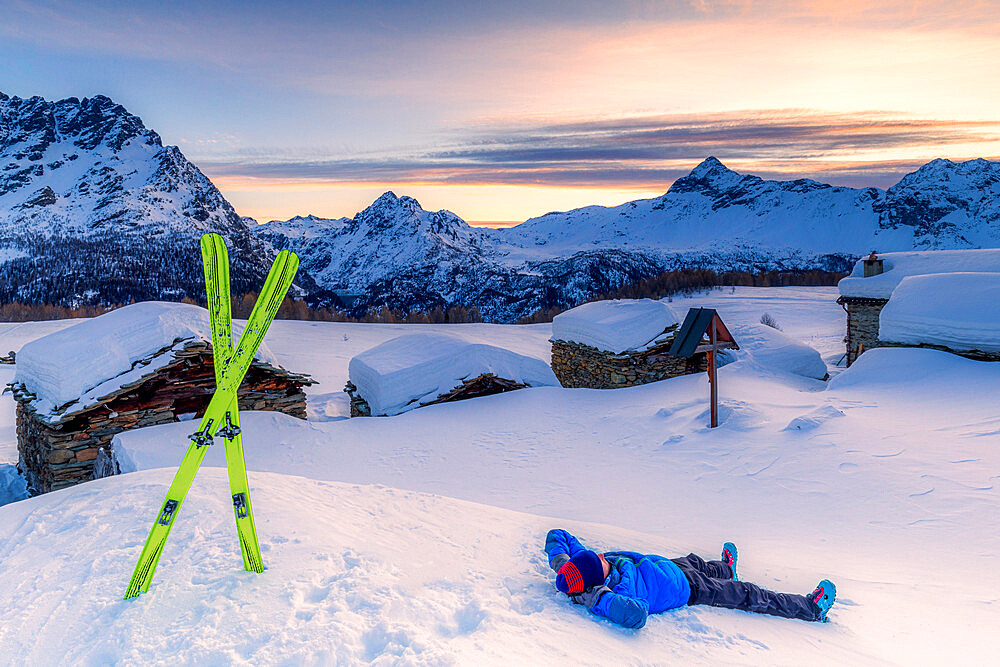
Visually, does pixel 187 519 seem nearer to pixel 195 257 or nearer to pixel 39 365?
pixel 39 365

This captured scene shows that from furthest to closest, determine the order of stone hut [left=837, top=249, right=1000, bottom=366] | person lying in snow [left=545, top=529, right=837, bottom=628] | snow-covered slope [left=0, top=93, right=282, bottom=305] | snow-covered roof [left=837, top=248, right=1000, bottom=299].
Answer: snow-covered slope [left=0, top=93, right=282, bottom=305], stone hut [left=837, top=249, right=1000, bottom=366], snow-covered roof [left=837, top=248, right=1000, bottom=299], person lying in snow [left=545, top=529, right=837, bottom=628]

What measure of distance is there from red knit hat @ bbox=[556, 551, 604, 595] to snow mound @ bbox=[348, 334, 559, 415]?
35.6ft

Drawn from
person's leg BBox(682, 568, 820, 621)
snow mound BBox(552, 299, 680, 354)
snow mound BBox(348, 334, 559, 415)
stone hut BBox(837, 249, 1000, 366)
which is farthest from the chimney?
person's leg BBox(682, 568, 820, 621)

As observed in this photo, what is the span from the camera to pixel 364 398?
52.7ft

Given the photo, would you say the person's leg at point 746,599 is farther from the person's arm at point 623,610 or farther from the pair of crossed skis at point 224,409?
the pair of crossed skis at point 224,409

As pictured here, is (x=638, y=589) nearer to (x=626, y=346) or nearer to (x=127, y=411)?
(x=127, y=411)

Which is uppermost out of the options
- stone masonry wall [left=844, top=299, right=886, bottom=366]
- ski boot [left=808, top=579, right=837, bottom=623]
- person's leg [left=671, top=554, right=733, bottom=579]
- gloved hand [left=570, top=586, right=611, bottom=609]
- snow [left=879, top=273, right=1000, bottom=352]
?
snow [left=879, top=273, right=1000, bottom=352]

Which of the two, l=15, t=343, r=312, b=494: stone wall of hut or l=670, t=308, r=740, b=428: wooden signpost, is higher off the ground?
l=670, t=308, r=740, b=428: wooden signpost

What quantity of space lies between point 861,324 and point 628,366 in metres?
14.6

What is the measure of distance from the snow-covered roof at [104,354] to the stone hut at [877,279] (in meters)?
23.5

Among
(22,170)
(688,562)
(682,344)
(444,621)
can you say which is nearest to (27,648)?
(444,621)

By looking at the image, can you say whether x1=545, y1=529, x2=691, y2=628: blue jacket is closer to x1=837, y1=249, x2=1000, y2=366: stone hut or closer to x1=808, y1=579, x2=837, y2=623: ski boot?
x1=808, y1=579, x2=837, y2=623: ski boot

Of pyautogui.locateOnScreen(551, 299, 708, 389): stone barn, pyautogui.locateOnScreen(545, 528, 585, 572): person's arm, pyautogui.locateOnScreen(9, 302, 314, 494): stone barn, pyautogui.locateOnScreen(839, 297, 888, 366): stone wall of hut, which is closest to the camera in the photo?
pyautogui.locateOnScreen(545, 528, 585, 572): person's arm

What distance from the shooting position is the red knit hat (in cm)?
416
